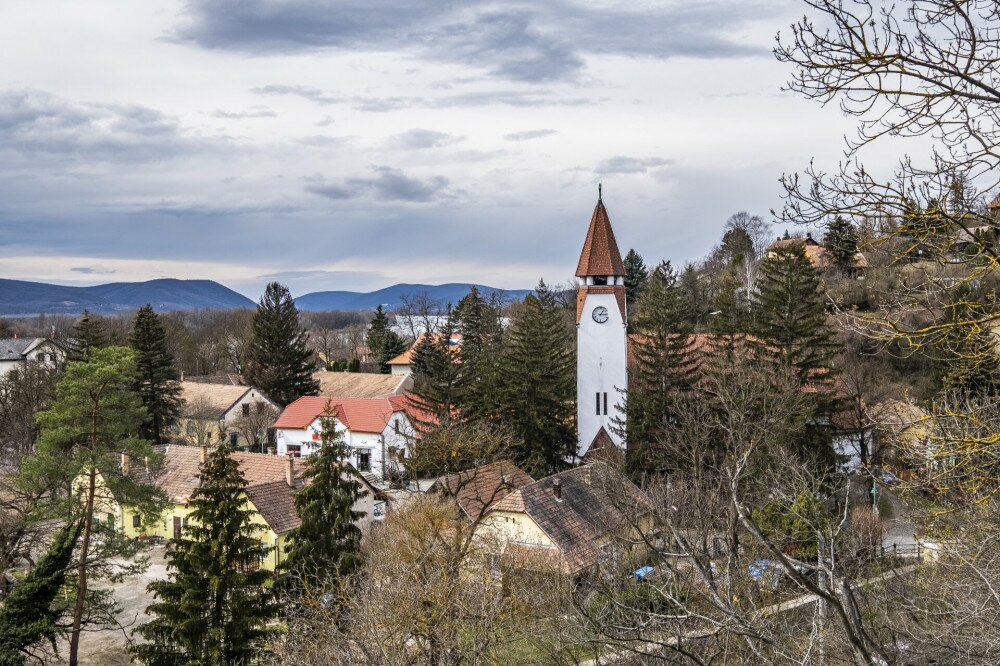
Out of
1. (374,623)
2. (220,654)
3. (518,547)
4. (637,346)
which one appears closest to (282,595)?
(220,654)

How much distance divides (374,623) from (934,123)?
30.8 feet

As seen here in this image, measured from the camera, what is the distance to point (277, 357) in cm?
5150

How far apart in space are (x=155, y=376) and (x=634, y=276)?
37.1 m

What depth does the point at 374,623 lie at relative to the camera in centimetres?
1124

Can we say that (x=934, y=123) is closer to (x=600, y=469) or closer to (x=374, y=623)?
(x=374, y=623)

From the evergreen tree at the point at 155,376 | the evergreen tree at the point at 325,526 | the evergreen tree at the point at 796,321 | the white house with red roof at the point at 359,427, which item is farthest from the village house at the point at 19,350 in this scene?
the evergreen tree at the point at 796,321

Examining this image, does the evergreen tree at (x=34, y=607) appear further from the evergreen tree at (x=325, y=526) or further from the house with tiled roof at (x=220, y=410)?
the house with tiled roof at (x=220, y=410)

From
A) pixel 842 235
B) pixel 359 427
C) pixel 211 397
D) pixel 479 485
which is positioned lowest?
pixel 359 427

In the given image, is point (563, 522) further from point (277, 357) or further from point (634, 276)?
point (634, 276)

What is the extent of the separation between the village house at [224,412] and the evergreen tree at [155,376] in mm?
2243

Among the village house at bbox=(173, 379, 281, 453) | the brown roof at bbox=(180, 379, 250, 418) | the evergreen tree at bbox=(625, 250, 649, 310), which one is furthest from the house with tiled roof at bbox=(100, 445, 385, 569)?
the evergreen tree at bbox=(625, 250, 649, 310)

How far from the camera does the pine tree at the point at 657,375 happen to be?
3120 cm

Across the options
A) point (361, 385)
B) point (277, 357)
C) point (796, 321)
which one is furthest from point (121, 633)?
point (361, 385)

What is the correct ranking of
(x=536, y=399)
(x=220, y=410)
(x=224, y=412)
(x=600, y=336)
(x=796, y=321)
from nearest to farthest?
1. (x=796, y=321)
2. (x=536, y=399)
3. (x=600, y=336)
4. (x=224, y=412)
5. (x=220, y=410)
